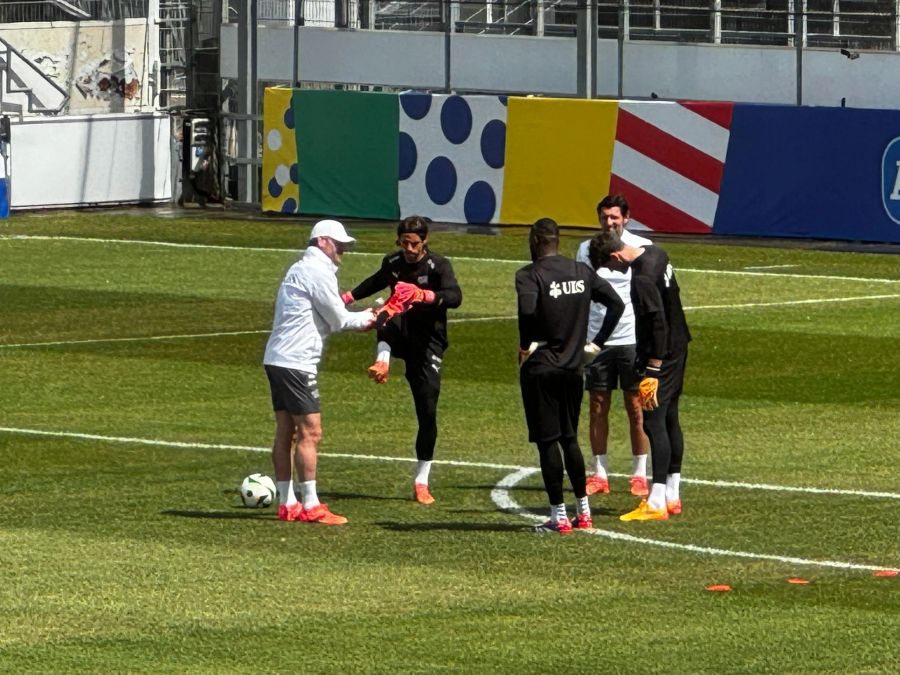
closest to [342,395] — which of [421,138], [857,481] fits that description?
[857,481]

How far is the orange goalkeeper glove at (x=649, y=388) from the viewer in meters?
13.1

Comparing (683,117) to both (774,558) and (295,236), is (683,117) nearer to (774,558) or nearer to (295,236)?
(295,236)

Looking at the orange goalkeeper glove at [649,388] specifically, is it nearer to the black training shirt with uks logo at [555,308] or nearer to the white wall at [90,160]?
the black training shirt with uks logo at [555,308]

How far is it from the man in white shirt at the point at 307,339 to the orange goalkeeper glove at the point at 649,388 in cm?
180

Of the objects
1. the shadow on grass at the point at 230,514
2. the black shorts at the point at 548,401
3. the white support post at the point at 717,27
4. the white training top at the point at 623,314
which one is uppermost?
the white support post at the point at 717,27

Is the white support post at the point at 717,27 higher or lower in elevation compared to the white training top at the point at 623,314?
higher

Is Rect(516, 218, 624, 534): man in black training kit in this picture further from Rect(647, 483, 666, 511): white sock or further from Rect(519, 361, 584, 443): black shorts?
Rect(647, 483, 666, 511): white sock

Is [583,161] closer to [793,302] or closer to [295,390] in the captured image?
[793,302]

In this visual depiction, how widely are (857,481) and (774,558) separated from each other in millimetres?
2837

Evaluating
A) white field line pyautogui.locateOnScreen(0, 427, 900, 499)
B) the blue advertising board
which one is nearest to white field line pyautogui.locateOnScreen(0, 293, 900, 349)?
white field line pyautogui.locateOnScreen(0, 427, 900, 499)

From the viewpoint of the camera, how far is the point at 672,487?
13609 millimetres

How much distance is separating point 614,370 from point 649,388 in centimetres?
153

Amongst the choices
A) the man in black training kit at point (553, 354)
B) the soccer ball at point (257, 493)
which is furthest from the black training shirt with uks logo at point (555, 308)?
the soccer ball at point (257, 493)

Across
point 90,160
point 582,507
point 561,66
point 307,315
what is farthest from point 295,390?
point 90,160
